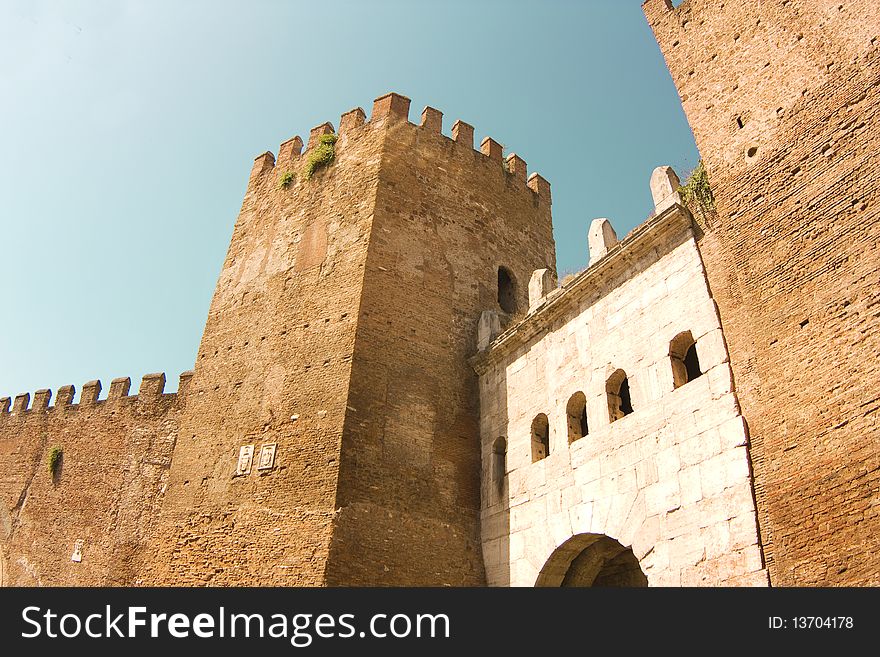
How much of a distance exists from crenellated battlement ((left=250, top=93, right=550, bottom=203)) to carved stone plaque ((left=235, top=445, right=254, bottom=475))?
18.0 ft

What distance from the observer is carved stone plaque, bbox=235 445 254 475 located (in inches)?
401

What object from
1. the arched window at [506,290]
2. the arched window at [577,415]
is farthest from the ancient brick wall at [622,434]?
the arched window at [506,290]

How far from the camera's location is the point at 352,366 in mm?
10258

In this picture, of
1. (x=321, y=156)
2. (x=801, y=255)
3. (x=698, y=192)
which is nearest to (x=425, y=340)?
(x=321, y=156)

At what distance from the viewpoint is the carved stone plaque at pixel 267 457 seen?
10.0 meters

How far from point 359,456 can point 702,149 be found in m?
5.62

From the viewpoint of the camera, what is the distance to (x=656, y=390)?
26.3 ft

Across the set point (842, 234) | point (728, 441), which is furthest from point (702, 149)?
point (728, 441)

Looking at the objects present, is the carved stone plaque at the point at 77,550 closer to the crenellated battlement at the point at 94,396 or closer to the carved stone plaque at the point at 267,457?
the crenellated battlement at the point at 94,396

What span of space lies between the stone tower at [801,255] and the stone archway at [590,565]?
2853mm

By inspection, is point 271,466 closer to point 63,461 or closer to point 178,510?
point 178,510
